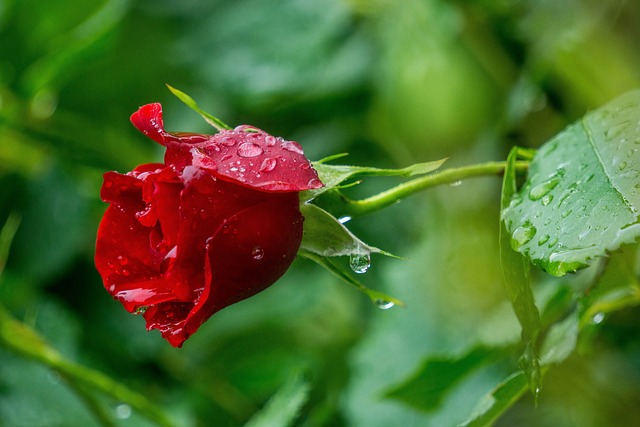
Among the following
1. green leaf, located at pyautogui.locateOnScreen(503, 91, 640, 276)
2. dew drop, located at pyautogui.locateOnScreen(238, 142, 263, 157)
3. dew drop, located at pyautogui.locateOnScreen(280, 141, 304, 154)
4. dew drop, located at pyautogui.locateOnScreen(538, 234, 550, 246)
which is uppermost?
green leaf, located at pyautogui.locateOnScreen(503, 91, 640, 276)

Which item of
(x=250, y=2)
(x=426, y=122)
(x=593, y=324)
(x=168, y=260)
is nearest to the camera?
(x=168, y=260)

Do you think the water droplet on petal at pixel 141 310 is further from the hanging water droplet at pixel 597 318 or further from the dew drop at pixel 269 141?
the hanging water droplet at pixel 597 318

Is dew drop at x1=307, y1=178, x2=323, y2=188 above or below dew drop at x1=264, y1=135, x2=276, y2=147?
below

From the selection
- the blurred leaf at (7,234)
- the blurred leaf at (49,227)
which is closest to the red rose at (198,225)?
the blurred leaf at (7,234)

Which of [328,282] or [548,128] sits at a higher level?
[548,128]

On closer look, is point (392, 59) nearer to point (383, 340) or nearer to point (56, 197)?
point (383, 340)

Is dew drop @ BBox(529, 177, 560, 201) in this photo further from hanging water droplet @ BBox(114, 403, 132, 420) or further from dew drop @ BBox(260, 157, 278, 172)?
hanging water droplet @ BBox(114, 403, 132, 420)

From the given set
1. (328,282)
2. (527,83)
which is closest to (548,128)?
(527,83)

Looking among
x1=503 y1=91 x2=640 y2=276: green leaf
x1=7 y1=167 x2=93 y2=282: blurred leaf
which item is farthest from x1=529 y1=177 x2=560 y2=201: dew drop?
x1=7 y1=167 x2=93 y2=282: blurred leaf

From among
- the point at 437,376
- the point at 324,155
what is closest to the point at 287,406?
the point at 437,376
